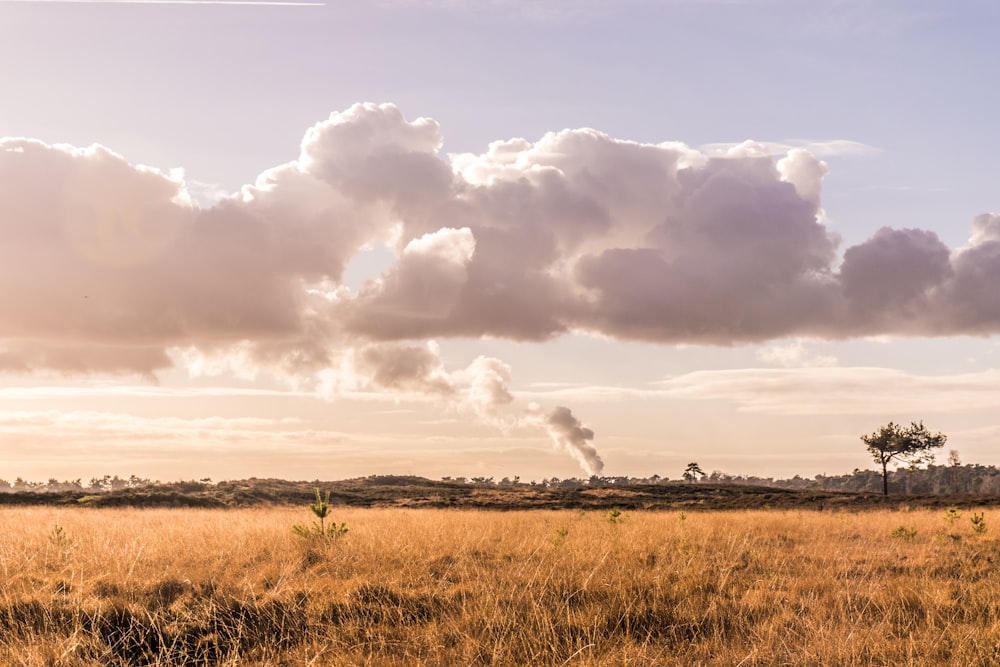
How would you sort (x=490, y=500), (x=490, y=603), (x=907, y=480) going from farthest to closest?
(x=907, y=480) < (x=490, y=500) < (x=490, y=603)

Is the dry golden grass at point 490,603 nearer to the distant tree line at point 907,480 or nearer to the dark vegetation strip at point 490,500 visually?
the dark vegetation strip at point 490,500

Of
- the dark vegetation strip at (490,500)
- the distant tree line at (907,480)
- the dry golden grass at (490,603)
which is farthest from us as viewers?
the distant tree line at (907,480)

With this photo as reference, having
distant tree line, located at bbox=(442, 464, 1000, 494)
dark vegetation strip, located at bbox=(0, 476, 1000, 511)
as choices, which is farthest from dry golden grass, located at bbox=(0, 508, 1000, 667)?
distant tree line, located at bbox=(442, 464, 1000, 494)

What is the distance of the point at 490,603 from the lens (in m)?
8.95

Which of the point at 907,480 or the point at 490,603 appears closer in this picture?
the point at 490,603

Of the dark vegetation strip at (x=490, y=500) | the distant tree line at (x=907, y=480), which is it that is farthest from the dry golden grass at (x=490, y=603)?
the distant tree line at (x=907, y=480)

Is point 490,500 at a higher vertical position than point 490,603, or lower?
lower

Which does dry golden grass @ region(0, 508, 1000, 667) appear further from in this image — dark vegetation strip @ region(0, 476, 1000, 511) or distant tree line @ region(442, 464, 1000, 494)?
distant tree line @ region(442, 464, 1000, 494)

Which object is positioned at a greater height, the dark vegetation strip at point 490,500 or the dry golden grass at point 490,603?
the dry golden grass at point 490,603

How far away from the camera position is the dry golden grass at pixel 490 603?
7758 mm

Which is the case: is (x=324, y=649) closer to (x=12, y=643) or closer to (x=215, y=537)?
(x=12, y=643)

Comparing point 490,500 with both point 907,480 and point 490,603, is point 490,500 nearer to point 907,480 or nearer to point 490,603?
point 490,603

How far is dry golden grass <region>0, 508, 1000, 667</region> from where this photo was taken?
7.76 metres

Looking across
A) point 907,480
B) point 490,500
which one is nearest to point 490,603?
point 490,500
